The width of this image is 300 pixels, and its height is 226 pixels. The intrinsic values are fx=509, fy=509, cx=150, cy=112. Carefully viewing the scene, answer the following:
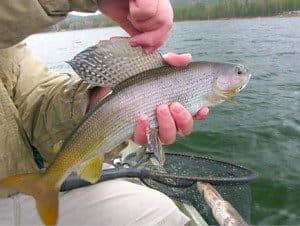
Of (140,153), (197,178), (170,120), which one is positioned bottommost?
(197,178)

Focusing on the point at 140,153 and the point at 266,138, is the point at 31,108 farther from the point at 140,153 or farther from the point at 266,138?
the point at 266,138

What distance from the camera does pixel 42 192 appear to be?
2.44 meters

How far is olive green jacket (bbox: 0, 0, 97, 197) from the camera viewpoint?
265 centimetres

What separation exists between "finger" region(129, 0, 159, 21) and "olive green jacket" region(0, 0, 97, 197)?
2.15ft

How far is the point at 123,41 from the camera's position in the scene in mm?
2146

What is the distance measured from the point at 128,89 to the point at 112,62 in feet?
→ 0.44

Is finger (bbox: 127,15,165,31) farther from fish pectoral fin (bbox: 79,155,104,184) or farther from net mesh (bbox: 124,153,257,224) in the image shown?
net mesh (bbox: 124,153,257,224)

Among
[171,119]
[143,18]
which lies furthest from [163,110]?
[143,18]

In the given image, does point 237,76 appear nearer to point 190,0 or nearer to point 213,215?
point 213,215

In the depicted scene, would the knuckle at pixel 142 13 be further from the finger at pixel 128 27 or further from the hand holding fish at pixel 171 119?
the hand holding fish at pixel 171 119

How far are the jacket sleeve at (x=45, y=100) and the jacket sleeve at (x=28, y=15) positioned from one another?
0.54m

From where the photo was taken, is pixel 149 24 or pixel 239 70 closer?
pixel 149 24

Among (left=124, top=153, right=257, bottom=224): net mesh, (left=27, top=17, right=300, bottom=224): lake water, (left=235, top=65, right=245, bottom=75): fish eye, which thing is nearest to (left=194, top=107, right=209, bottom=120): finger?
(left=235, top=65, right=245, bottom=75): fish eye

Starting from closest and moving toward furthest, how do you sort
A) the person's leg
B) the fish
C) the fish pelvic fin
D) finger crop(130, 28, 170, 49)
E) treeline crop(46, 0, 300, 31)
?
1. finger crop(130, 28, 170, 49)
2. the fish
3. the fish pelvic fin
4. the person's leg
5. treeline crop(46, 0, 300, 31)
